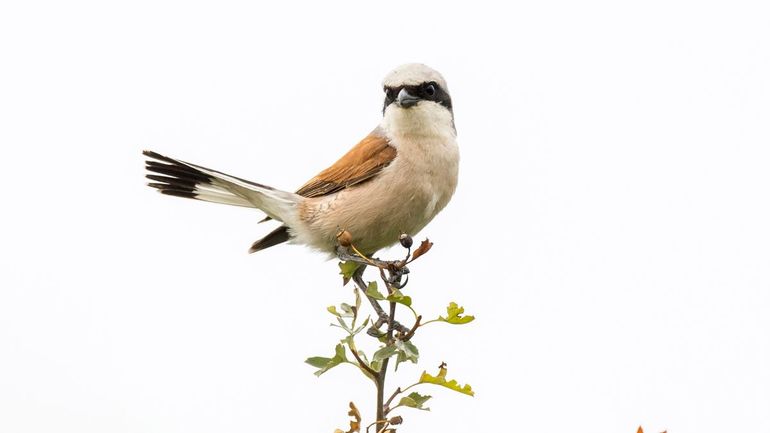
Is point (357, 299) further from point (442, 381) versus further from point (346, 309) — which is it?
point (442, 381)

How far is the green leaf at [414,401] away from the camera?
2279 mm

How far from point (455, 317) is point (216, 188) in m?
2.20

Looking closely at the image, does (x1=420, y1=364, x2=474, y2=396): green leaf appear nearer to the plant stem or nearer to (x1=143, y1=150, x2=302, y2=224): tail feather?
the plant stem

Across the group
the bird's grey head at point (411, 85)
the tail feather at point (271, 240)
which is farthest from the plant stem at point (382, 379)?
the tail feather at point (271, 240)

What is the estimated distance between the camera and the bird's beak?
4.07 m

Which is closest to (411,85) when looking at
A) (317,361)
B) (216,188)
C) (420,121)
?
(420,121)

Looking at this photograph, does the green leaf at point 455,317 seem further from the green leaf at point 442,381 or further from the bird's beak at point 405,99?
the bird's beak at point 405,99

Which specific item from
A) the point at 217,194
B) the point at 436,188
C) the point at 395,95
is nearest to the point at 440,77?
the point at 395,95

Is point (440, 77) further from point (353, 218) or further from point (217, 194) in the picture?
point (217, 194)

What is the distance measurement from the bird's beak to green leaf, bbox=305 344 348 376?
1929 millimetres

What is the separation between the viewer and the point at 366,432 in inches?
84.0

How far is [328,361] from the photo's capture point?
93.9 inches

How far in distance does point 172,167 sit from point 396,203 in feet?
3.58

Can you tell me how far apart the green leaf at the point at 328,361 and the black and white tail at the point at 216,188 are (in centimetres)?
188
